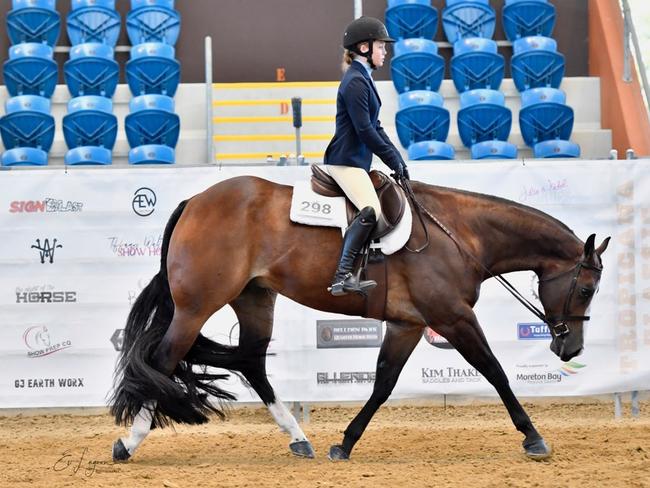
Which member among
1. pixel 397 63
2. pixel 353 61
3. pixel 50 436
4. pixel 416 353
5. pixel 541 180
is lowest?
pixel 50 436

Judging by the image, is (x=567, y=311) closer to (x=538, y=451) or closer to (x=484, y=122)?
(x=538, y=451)

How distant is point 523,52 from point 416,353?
20.0ft

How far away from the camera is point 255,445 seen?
25.8 feet

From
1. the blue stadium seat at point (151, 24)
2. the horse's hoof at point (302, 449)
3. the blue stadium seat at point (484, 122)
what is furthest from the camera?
the blue stadium seat at point (151, 24)

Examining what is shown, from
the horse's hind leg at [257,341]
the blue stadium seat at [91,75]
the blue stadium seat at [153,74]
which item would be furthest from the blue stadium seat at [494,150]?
the horse's hind leg at [257,341]

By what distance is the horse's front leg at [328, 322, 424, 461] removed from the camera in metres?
7.00

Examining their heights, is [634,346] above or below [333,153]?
below

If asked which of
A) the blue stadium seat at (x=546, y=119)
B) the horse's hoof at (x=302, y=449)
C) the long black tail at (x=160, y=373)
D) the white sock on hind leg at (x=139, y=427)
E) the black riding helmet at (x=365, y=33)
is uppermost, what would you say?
the blue stadium seat at (x=546, y=119)

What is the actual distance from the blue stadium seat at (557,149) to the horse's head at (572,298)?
544 cm

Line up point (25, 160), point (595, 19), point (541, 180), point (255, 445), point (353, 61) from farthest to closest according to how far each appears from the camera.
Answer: point (595, 19) → point (25, 160) → point (541, 180) → point (255, 445) → point (353, 61)

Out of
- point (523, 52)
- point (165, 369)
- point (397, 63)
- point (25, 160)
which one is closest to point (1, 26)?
point (25, 160)

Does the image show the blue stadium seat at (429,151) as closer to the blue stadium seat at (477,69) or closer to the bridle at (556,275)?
the blue stadium seat at (477,69)

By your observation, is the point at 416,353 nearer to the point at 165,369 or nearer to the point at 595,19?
the point at 165,369

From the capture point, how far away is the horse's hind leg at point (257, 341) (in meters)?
7.32
